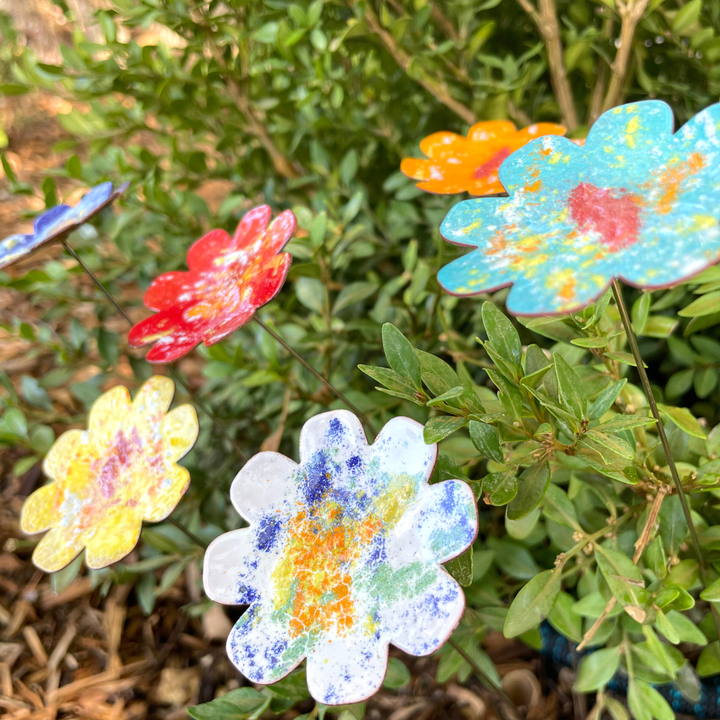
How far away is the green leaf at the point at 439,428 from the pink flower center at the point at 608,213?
189 millimetres

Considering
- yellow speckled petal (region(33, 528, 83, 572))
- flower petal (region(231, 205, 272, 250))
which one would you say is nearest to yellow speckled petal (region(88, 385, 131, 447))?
yellow speckled petal (region(33, 528, 83, 572))

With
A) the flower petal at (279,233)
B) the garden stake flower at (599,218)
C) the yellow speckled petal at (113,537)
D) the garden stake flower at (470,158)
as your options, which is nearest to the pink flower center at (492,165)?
the garden stake flower at (470,158)

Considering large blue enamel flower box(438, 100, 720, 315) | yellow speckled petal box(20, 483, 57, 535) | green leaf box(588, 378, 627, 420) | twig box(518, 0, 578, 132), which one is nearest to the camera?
large blue enamel flower box(438, 100, 720, 315)

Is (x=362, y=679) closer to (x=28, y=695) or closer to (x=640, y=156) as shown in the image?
(x=640, y=156)

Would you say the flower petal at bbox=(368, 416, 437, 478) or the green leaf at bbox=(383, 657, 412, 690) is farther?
the green leaf at bbox=(383, 657, 412, 690)

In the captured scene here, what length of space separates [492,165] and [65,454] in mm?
638

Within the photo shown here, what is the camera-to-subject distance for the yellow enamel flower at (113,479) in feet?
2.08

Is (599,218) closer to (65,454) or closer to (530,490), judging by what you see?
(530,490)

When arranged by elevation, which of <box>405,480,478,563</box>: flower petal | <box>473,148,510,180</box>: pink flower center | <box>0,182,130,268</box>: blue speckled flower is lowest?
<box>405,480,478,563</box>: flower petal

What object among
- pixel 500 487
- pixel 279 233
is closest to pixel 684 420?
pixel 500 487

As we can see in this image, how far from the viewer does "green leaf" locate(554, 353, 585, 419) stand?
0.51m

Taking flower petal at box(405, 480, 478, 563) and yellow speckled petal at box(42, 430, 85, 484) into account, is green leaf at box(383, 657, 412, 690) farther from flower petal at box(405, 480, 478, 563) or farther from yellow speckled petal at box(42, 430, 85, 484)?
yellow speckled petal at box(42, 430, 85, 484)

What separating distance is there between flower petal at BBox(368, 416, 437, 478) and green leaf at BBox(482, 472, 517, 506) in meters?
0.06

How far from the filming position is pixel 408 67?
34.5 inches
